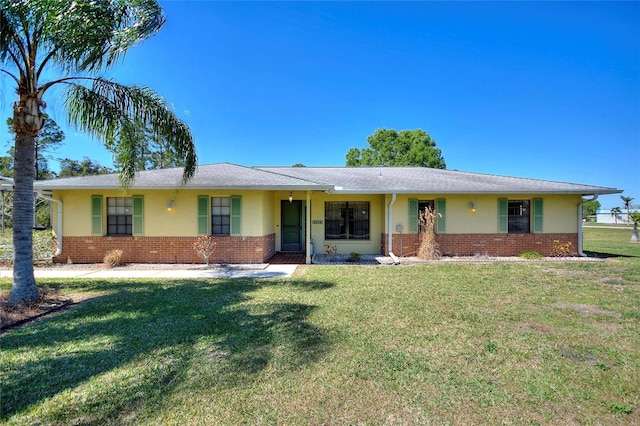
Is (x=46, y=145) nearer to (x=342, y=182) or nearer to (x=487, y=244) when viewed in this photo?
(x=342, y=182)

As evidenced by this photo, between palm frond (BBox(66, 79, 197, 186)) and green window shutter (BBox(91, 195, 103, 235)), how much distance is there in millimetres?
3696

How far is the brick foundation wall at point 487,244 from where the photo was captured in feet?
39.5

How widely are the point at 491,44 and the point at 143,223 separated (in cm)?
1551

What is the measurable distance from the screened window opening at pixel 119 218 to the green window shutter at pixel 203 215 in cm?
260

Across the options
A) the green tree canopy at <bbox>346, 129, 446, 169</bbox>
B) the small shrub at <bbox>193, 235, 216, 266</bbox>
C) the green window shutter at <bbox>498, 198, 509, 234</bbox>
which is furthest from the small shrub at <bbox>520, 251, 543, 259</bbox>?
the green tree canopy at <bbox>346, 129, 446, 169</bbox>

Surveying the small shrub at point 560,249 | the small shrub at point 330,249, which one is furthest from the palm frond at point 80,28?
the small shrub at point 560,249

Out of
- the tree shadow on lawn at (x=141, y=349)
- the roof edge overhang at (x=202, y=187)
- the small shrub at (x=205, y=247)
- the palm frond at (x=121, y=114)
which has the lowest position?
the tree shadow on lawn at (x=141, y=349)

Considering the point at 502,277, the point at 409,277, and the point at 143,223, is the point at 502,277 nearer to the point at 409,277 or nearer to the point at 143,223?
the point at 409,277

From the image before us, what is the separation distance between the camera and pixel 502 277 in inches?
324

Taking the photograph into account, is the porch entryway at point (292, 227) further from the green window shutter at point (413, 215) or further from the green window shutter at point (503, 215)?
the green window shutter at point (503, 215)

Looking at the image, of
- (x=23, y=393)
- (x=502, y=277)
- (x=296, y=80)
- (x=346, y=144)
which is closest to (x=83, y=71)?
(x=23, y=393)

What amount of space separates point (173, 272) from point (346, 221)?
683cm

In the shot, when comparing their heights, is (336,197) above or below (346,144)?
below

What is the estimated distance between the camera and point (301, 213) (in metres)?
13.4
